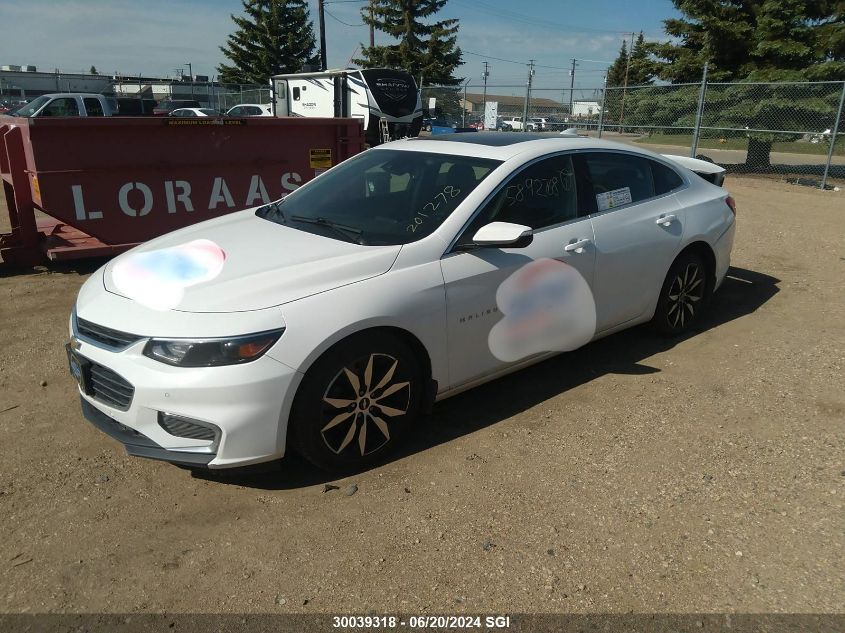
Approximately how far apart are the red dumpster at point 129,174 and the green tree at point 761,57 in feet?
43.2

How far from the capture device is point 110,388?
3004 millimetres

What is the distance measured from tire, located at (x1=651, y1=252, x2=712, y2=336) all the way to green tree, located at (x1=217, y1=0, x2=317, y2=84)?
4344cm

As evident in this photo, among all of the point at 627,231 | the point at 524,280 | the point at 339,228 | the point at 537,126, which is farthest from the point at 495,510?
the point at 537,126

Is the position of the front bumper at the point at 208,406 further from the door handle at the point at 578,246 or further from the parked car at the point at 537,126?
the parked car at the point at 537,126

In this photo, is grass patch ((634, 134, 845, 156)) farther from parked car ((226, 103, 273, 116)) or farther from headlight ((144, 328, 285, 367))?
headlight ((144, 328, 285, 367))

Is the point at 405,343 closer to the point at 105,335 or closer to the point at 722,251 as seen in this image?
the point at 105,335

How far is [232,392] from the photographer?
9.11ft

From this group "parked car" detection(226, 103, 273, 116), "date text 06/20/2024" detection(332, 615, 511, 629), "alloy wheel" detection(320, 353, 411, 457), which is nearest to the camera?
"date text 06/20/2024" detection(332, 615, 511, 629)

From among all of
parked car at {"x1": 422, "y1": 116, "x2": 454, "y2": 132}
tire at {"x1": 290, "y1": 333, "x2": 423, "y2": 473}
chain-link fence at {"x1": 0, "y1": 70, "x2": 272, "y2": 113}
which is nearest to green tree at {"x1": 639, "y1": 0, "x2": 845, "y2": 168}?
parked car at {"x1": 422, "y1": 116, "x2": 454, "y2": 132}

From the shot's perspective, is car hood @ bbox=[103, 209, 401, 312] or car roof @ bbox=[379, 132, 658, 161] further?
car roof @ bbox=[379, 132, 658, 161]

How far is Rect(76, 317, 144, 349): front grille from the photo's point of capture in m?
2.92

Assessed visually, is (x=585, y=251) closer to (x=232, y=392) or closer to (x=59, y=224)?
(x=232, y=392)

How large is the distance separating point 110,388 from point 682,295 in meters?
3.98

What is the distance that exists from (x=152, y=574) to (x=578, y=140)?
3.58 m
